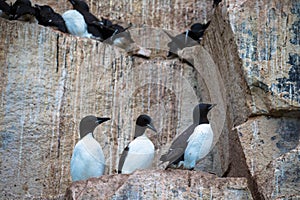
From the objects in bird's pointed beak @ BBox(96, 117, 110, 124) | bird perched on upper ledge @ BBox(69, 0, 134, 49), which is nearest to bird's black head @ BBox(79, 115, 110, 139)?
bird's pointed beak @ BBox(96, 117, 110, 124)

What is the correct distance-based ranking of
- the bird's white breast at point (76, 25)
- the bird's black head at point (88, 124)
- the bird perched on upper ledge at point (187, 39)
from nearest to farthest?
the bird's black head at point (88, 124) < the bird's white breast at point (76, 25) < the bird perched on upper ledge at point (187, 39)

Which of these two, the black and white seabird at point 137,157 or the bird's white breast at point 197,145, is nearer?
the bird's white breast at point 197,145

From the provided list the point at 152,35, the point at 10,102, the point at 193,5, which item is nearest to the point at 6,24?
the point at 10,102

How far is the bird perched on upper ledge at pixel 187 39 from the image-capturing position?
438 inches

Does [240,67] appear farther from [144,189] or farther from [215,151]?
[144,189]

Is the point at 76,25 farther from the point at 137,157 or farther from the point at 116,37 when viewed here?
the point at 137,157

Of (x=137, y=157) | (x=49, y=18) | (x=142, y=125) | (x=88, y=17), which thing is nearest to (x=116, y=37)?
(x=88, y=17)

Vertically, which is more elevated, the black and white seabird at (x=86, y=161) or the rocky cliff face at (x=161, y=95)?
the rocky cliff face at (x=161, y=95)

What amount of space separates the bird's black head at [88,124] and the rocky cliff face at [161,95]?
2.22 feet

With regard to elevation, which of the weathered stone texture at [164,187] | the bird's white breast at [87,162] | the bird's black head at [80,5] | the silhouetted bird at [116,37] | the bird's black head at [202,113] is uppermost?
the bird's black head at [80,5]

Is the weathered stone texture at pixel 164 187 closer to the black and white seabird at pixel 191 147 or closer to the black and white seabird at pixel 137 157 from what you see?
the black and white seabird at pixel 191 147

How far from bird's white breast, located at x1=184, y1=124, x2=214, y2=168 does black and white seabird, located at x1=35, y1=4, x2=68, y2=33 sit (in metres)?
2.64

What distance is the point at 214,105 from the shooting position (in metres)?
9.48

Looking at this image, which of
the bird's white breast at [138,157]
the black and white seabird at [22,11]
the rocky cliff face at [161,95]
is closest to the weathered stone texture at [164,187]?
the rocky cliff face at [161,95]
